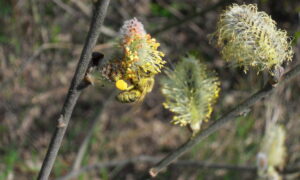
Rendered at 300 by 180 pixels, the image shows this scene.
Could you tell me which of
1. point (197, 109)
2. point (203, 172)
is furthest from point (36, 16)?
point (197, 109)

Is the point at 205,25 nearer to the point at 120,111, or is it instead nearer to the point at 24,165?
the point at 120,111

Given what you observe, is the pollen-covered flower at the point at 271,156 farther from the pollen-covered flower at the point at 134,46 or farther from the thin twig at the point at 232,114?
the pollen-covered flower at the point at 134,46

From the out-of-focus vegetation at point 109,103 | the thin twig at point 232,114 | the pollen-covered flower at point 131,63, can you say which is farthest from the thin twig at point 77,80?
the out-of-focus vegetation at point 109,103

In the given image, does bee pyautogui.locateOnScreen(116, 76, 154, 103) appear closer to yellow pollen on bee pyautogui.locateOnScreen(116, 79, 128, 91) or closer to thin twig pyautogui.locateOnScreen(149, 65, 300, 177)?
yellow pollen on bee pyautogui.locateOnScreen(116, 79, 128, 91)

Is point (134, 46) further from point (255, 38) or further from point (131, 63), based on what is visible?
point (255, 38)

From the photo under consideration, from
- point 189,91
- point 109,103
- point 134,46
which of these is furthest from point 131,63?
point 109,103

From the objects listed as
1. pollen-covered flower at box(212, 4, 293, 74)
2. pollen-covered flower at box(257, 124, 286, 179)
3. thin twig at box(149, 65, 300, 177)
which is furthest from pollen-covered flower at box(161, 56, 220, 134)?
pollen-covered flower at box(257, 124, 286, 179)
